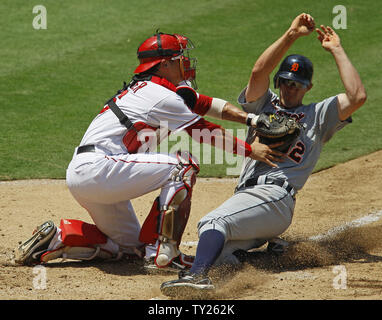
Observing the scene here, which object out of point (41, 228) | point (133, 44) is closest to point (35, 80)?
point (133, 44)

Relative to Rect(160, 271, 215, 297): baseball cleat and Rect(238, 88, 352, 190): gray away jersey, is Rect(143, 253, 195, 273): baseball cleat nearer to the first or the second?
Rect(160, 271, 215, 297): baseball cleat

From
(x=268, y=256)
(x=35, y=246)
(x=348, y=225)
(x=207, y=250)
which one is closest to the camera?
(x=207, y=250)

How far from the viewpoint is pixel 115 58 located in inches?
408

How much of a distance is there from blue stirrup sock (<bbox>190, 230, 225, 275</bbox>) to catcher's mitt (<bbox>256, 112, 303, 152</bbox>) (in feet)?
2.64

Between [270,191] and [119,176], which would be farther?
[270,191]

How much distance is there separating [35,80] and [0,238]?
472 centimetres

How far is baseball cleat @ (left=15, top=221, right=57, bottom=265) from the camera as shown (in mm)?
4480

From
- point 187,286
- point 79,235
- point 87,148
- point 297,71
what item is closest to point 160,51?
point 87,148

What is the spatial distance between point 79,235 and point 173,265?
0.71m

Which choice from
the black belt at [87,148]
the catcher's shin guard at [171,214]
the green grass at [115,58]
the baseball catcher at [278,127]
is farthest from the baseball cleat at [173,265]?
the green grass at [115,58]

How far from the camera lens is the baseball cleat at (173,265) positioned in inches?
171

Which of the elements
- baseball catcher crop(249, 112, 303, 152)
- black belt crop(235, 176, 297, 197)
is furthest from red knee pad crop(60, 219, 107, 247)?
baseball catcher crop(249, 112, 303, 152)

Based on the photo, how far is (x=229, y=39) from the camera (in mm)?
11164

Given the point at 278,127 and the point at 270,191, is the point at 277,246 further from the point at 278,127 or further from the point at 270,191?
the point at 278,127
